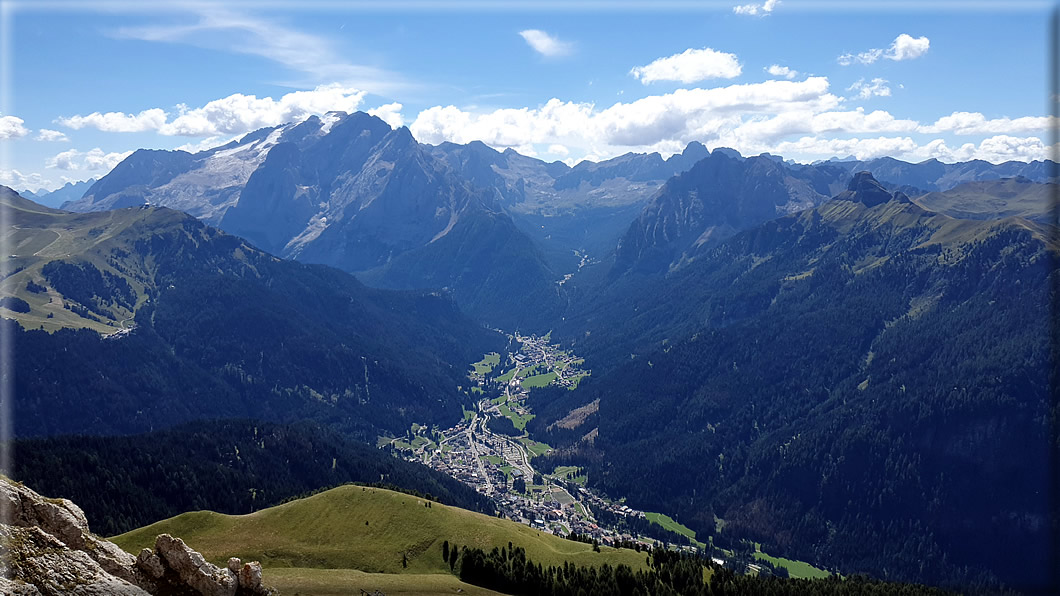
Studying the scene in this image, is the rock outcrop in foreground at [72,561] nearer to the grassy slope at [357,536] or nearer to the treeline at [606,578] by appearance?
the grassy slope at [357,536]

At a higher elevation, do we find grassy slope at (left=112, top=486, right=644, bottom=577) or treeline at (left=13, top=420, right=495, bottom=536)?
grassy slope at (left=112, top=486, right=644, bottom=577)

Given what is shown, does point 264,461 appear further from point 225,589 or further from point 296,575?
point 225,589

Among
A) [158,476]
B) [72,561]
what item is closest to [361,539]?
[72,561]

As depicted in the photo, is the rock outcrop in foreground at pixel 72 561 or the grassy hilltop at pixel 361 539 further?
the grassy hilltop at pixel 361 539

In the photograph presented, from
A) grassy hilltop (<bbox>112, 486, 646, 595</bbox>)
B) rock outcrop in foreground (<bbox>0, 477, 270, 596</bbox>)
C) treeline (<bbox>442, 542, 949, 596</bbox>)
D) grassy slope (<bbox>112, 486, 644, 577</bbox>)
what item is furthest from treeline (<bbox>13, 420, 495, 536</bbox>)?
rock outcrop in foreground (<bbox>0, 477, 270, 596</bbox>)

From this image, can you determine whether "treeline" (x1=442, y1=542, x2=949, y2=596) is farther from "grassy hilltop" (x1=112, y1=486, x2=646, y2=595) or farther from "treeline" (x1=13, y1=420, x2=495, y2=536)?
"treeline" (x1=13, y1=420, x2=495, y2=536)

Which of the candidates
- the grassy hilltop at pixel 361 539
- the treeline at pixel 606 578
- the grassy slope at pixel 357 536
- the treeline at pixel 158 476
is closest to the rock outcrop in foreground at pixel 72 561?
the grassy hilltop at pixel 361 539
